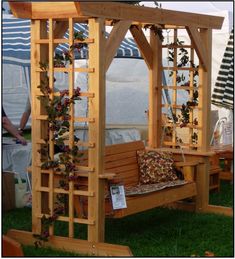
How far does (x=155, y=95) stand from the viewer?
6984mm

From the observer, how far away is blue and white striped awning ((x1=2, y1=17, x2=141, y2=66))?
8.27 m

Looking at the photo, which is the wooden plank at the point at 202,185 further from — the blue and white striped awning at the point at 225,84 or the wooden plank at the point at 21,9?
the blue and white striped awning at the point at 225,84

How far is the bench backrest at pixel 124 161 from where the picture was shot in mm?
6023

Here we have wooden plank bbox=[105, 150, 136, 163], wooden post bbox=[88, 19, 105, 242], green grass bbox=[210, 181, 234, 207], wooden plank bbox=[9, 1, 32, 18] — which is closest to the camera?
wooden post bbox=[88, 19, 105, 242]

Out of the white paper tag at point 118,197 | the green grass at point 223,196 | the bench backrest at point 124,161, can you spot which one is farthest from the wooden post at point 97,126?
the green grass at point 223,196

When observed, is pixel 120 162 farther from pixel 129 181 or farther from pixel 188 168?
pixel 188 168

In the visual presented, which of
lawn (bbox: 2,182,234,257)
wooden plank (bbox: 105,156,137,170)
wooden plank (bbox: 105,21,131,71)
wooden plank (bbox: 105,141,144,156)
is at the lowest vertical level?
lawn (bbox: 2,182,234,257)

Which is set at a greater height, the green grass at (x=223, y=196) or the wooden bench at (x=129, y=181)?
the wooden bench at (x=129, y=181)

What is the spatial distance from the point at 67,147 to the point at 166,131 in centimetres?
224

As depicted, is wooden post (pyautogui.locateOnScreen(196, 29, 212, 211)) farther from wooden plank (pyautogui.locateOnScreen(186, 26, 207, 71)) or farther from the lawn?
the lawn

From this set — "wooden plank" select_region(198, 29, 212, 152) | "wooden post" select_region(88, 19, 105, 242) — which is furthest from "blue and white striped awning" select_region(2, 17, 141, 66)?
"wooden post" select_region(88, 19, 105, 242)

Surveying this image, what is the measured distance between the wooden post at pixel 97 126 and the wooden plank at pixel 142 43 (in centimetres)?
169

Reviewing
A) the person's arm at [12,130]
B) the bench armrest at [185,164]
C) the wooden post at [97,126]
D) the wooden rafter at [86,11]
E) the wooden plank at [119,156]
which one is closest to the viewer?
the wooden rafter at [86,11]

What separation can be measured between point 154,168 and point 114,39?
1.73m
